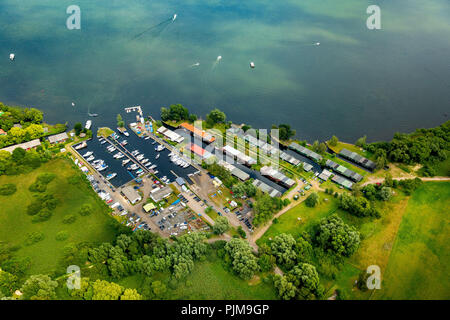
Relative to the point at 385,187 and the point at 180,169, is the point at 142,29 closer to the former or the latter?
the point at 180,169

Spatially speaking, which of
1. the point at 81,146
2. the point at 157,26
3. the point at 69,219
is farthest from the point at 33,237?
the point at 157,26

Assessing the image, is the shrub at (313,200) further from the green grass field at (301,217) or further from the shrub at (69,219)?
the shrub at (69,219)

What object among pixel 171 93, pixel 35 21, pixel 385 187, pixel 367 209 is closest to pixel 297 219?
pixel 367 209

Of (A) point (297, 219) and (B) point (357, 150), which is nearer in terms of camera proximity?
(A) point (297, 219)

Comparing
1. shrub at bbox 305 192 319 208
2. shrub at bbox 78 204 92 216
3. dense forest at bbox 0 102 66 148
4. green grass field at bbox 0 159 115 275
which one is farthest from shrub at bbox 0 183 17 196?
shrub at bbox 305 192 319 208

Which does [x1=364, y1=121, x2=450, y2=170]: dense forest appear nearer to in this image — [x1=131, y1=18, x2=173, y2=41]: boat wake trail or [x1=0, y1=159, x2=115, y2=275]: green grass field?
[x1=0, y1=159, x2=115, y2=275]: green grass field

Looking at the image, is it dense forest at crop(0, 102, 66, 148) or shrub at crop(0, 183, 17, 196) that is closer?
shrub at crop(0, 183, 17, 196)
